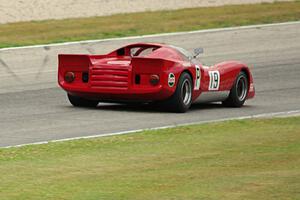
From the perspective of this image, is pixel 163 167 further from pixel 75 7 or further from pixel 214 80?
pixel 75 7

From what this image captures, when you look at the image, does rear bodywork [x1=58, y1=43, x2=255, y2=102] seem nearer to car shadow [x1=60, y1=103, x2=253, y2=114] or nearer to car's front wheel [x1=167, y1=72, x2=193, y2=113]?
car's front wheel [x1=167, y1=72, x2=193, y2=113]

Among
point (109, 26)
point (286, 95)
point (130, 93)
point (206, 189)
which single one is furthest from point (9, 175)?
point (109, 26)

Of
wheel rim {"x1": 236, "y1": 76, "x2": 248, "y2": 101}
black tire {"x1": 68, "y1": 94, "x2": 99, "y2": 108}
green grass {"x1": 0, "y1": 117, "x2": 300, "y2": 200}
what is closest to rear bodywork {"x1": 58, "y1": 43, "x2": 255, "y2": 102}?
black tire {"x1": 68, "y1": 94, "x2": 99, "y2": 108}

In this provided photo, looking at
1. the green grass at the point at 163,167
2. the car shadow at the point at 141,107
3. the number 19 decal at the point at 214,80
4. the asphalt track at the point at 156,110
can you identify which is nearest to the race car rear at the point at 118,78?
the asphalt track at the point at 156,110

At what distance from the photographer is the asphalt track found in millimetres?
14219

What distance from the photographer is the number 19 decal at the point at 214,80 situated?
16781 millimetres

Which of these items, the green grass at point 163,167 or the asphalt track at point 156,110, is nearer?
the green grass at point 163,167

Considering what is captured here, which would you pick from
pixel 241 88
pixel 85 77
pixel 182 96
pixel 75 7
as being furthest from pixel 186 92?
pixel 75 7

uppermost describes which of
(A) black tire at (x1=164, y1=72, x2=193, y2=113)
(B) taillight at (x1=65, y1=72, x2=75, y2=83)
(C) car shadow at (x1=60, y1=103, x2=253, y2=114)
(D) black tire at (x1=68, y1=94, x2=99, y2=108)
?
(B) taillight at (x1=65, y1=72, x2=75, y2=83)

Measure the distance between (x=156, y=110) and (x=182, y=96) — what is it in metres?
0.54

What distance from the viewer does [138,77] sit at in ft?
52.0

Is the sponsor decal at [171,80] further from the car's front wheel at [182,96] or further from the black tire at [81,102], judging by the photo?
the black tire at [81,102]

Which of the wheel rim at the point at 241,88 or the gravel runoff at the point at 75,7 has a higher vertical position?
the wheel rim at the point at 241,88

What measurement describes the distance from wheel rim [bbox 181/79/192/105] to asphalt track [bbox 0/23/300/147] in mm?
197
